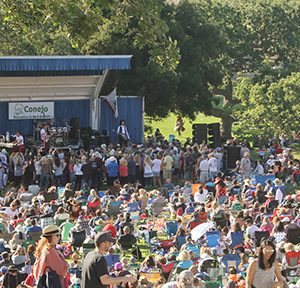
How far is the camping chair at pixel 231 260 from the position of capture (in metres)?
17.8

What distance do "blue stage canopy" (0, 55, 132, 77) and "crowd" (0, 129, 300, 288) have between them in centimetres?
314

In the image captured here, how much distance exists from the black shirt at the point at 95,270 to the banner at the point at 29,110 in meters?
Result: 26.2

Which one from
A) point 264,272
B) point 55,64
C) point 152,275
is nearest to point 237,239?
point 152,275

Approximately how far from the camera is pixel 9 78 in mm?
35375

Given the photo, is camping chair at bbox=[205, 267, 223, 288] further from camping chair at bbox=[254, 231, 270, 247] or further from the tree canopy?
the tree canopy

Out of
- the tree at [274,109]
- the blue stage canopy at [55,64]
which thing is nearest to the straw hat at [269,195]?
the blue stage canopy at [55,64]

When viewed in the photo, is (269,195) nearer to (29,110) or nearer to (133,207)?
(133,207)

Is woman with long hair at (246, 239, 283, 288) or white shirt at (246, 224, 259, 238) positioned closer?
woman with long hair at (246, 239, 283, 288)

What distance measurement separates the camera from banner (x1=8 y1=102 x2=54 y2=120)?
35531 mm

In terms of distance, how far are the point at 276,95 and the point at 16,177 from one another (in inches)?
679

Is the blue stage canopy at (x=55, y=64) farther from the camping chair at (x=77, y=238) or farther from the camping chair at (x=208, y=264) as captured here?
the camping chair at (x=208, y=264)

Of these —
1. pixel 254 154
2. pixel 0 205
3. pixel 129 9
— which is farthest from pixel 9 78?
pixel 129 9

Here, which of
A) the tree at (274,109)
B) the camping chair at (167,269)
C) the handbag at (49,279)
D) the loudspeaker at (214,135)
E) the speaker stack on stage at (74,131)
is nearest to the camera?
the handbag at (49,279)

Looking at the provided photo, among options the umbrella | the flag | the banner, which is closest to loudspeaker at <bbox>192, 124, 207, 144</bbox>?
the flag
